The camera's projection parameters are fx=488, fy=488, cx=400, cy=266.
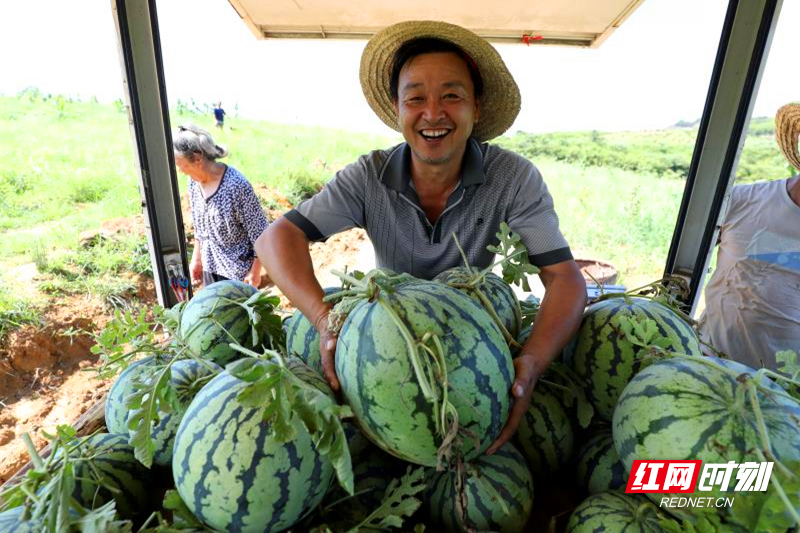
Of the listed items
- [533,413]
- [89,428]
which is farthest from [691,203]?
[89,428]

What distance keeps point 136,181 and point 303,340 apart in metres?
9.34

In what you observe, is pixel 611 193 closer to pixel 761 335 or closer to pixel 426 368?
pixel 761 335

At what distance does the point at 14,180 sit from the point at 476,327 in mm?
10729

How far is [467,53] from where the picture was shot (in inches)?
82.4

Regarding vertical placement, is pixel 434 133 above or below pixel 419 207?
above

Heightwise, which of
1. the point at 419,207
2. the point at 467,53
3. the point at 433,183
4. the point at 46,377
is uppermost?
the point at 467,53

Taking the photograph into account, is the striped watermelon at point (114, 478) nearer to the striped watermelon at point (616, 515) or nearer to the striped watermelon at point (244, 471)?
the striped watermelon at point (244, 471)

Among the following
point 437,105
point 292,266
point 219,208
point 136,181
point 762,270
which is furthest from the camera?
point 136,181

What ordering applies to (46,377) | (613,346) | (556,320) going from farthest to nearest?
(46,377), (556,320), (613,346)

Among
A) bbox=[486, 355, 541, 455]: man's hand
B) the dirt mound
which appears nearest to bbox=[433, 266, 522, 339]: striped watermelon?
bbox=[486, 355, 541, 455]: man's hand

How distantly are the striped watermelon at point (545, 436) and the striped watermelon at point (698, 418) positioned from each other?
0.89ft

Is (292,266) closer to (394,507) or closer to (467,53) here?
(394,507)

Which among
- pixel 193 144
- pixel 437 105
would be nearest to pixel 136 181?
pixel 193 144

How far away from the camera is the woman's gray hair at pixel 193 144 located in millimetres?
4188
